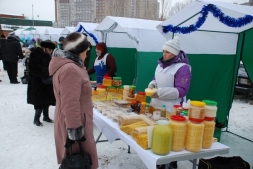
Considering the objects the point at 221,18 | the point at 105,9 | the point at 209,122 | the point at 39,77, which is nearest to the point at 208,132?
A: the point at 209,122

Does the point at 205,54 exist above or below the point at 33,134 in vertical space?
above

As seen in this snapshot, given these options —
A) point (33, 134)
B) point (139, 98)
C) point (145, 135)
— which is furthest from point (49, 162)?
point (145, 135)

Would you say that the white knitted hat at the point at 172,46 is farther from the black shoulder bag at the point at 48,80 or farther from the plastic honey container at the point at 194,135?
the black shoulder bag at the point at 48,80

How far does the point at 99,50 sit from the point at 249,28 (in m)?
2.62

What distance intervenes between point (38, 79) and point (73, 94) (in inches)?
103

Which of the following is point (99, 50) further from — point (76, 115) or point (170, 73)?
point (76, 115)

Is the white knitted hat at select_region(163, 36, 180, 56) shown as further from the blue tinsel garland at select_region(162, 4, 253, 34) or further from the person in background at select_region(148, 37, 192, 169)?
the blue tinsel garland at select_region(162, 4, 253, 34)

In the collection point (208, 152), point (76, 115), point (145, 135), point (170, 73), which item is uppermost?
point (170, 73)

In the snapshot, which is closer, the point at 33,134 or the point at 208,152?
the point at 208,152

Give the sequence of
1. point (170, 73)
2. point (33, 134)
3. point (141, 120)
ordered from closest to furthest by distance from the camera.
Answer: point (141, 120) → point (170, 73) → point (33, 134)

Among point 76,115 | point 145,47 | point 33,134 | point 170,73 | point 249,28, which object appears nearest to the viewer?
point 76,115

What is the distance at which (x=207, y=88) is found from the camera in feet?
14.0

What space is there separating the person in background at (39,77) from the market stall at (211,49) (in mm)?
1996

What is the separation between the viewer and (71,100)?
169cm
